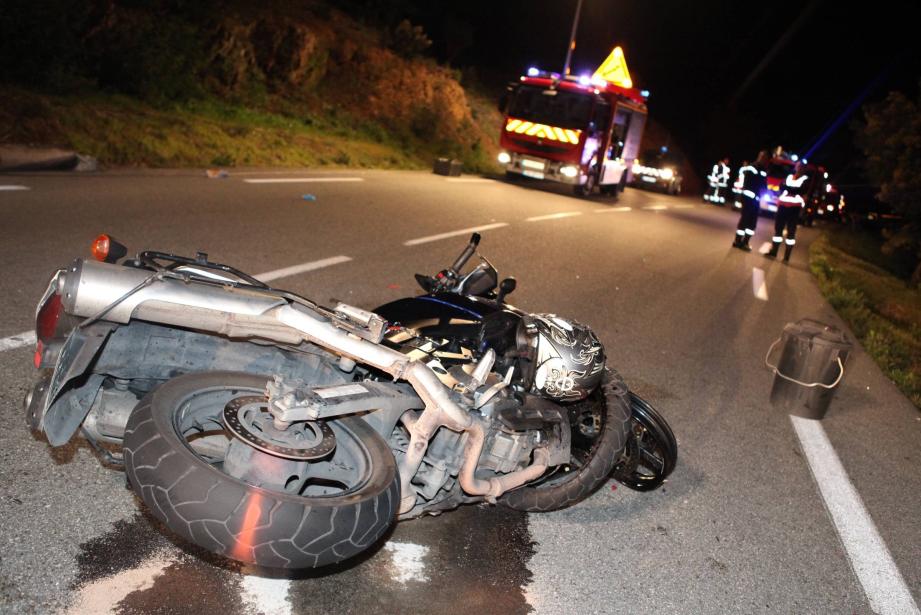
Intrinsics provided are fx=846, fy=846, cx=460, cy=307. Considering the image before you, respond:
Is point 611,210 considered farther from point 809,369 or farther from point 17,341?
point 17,341

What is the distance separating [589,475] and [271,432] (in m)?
1.61

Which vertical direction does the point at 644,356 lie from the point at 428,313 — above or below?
below

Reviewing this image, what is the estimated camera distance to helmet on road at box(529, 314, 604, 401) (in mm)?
3777

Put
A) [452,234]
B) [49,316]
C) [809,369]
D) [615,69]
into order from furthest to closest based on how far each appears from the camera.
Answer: [615,69]
[452,234]
[809,369]
[49,316]

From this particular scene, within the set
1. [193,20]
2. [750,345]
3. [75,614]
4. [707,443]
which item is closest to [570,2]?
[193,20]

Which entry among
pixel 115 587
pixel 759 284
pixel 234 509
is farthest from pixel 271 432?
pixel 759 284

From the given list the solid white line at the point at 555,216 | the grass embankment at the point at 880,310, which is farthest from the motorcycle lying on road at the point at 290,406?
the solid white line at the point at 555,216

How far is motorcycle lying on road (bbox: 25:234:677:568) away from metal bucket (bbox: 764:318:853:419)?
3171mm

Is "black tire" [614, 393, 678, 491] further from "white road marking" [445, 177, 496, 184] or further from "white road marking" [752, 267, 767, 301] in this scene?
"white road marking" [445, 177, 496, 184]

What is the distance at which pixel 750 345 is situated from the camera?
884 centimetres

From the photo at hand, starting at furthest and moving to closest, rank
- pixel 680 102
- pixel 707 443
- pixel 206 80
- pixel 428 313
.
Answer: pixel 680 102
pixel 206 80
pixel 707 443
pixel 428 313

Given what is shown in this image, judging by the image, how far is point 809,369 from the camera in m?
6.60

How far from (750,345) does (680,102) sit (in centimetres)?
5390

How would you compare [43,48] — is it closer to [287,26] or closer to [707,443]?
[287,26]
